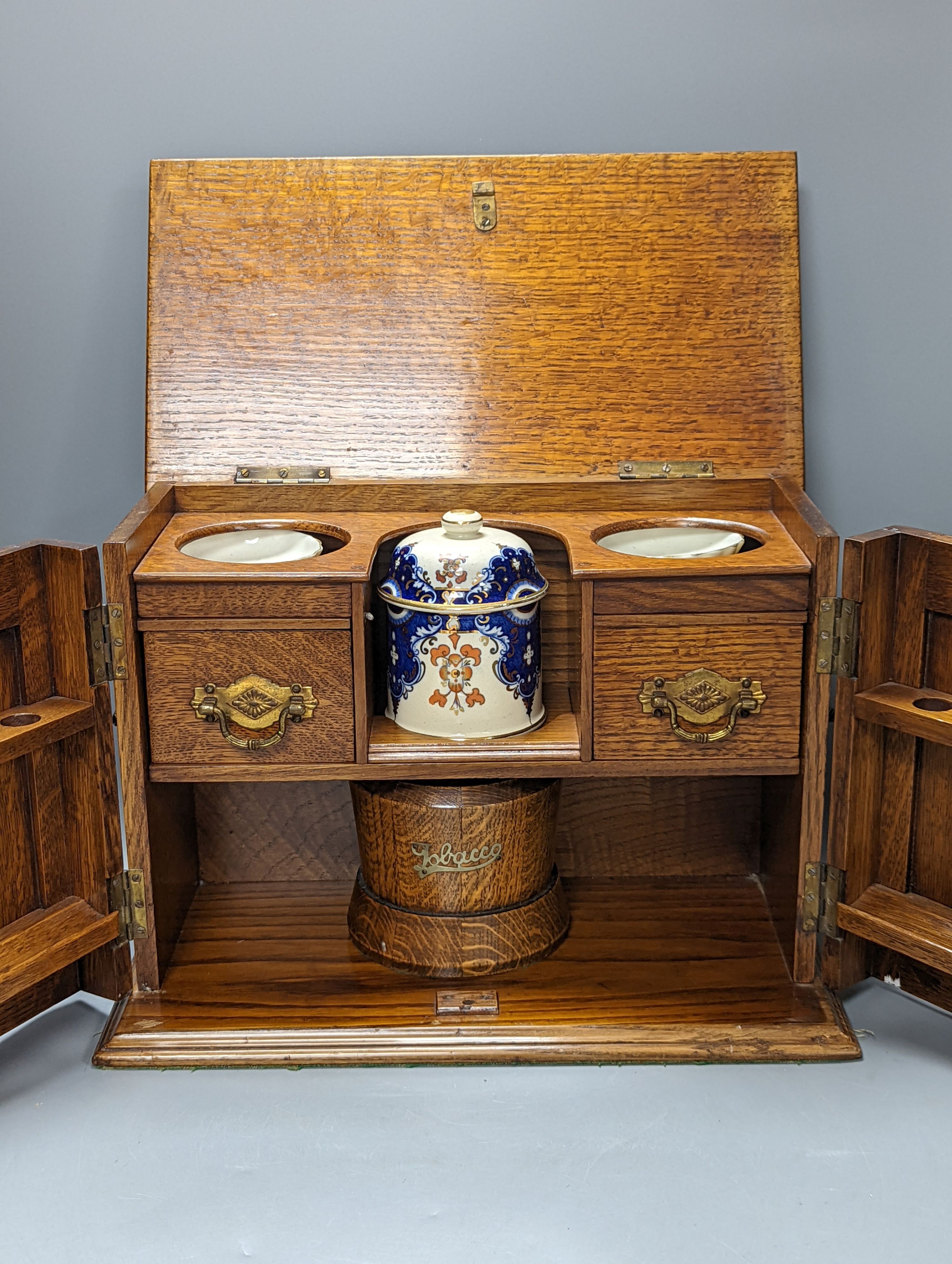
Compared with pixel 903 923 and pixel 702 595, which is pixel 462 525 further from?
pixel 903 923

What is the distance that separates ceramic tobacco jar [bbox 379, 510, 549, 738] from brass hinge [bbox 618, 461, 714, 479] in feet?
0.83

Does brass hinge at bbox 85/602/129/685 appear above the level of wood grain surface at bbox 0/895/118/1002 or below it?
above

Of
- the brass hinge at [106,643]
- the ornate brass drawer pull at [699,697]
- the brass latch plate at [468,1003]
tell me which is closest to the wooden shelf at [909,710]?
the ornate brass drawer pull at [699,697]

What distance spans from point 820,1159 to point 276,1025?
729mm

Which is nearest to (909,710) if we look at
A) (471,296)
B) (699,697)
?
(699,697)

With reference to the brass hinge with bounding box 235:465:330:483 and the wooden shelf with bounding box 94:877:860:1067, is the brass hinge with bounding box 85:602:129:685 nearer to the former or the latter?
the brass hinge with bounding box 235:465:330:483

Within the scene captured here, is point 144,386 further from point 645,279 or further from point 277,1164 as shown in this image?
point 277,1164

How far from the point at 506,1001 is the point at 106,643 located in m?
0.74

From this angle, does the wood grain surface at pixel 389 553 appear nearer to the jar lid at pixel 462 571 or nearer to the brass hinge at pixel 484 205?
the jar lid at pixel 462 571

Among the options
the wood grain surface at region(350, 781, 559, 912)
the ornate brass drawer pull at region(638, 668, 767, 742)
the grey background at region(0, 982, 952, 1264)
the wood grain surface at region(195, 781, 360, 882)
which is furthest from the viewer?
the wood grain surface at region(195, 781, 360, 882)

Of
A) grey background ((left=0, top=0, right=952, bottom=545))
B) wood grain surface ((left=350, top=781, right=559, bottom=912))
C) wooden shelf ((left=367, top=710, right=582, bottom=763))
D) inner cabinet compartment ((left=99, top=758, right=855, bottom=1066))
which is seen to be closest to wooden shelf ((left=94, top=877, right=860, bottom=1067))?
inner cabinet compartment ((left=99, top=758, right=855, bottom=1066))

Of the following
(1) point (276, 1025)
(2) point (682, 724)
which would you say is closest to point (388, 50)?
(2) point (682, 724)

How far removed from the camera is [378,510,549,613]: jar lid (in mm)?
1811

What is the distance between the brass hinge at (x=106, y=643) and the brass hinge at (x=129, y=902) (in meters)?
0.28
